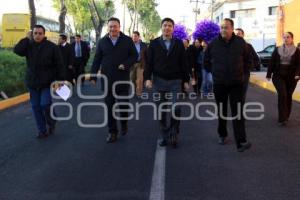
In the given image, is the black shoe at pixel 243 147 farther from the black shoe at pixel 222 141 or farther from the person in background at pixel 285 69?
the person in background at pixel 285 69

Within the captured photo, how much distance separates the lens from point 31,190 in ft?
20.7

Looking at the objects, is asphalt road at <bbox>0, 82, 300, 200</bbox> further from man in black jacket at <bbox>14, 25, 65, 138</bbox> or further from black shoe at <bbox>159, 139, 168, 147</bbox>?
man in black jacket at <bbox>14, 25, 65, 138</bbox>

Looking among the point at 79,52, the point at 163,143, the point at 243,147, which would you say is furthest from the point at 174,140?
the point at 79,52

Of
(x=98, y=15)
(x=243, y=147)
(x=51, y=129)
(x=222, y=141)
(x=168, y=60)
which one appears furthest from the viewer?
(x=98, y=15)

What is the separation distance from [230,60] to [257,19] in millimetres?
54382

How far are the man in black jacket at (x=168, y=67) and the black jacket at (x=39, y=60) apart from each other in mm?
1672

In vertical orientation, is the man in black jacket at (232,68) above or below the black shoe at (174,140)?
above

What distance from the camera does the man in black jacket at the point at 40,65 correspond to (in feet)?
30.9

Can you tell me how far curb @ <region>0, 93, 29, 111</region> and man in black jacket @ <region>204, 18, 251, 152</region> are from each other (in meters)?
7.40

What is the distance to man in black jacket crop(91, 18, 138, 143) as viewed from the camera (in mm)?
9070

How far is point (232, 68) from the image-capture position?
8258 millimetres

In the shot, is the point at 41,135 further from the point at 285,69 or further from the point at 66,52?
the point at 66,52

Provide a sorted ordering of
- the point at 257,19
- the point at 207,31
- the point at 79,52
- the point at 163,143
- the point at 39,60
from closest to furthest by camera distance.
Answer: the point at 163,143, the point at 39,60, the point at 207,31, the point at 79,52, the point at 257,19

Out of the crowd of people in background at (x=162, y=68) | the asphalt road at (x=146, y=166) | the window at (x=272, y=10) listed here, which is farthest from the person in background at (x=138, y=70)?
the window at (x=272, y=10)
